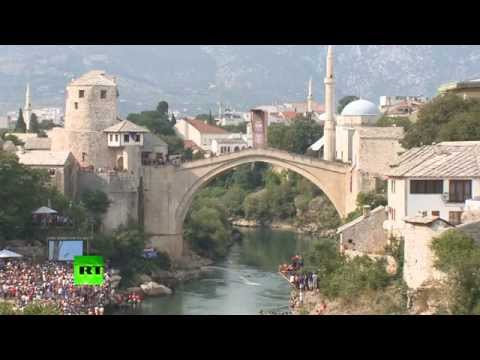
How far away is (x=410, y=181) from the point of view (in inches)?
957

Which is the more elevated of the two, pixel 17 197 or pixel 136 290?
pixel 17 197

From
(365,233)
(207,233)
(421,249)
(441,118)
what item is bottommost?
(207,233)

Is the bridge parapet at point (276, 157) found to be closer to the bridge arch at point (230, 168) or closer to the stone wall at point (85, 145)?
the bridge arch at point (230, 168)

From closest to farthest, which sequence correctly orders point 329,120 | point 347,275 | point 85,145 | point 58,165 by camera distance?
1. point 347,275
2. point 58,165
3. point 85,145
4. point 329,120

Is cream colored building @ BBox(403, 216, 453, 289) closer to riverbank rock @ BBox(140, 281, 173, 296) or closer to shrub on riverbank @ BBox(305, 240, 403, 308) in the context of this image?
shrub on riverbank @ BBox(305, 240, 403, 308)

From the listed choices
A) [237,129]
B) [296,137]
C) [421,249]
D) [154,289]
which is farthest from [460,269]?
[237,129]

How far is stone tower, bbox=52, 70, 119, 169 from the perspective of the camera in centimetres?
3834

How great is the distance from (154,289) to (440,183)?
1274 centimetres

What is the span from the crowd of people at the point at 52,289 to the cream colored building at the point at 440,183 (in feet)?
24.6

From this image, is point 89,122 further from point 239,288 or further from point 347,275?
point 347,275

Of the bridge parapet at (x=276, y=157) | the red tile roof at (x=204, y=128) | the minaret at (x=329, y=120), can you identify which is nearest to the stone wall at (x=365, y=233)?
the bridge parapet at (x=276, y=157)

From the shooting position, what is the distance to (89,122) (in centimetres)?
3859

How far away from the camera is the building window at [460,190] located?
23.6 m
